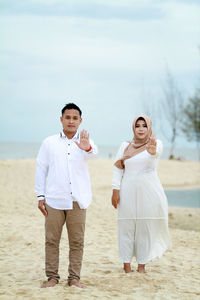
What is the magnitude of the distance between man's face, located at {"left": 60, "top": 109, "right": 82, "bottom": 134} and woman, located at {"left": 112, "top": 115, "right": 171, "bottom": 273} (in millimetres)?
923

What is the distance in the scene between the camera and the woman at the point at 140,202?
5.54 m

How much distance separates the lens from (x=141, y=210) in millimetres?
5547

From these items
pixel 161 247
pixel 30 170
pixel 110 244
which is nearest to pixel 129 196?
pixel 161 247

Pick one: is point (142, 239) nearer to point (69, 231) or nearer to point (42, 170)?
point (69, 231)

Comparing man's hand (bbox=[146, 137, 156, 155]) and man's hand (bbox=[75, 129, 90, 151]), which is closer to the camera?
man's hand (bbox=[75, 129, 90, 151])

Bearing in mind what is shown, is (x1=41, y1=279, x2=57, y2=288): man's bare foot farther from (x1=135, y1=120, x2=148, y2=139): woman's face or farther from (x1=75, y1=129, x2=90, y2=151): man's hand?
(x1=135, y1=120, x2=148, y2=139): woman's face

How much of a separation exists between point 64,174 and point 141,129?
123 centimetres

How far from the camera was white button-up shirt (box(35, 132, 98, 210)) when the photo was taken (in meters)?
4.75

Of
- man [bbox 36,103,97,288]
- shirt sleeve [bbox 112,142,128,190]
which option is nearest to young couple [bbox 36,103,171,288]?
man [bbox 36,103,97,288]

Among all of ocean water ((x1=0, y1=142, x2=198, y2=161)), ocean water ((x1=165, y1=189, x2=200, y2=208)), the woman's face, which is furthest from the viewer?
ocean water ((x1=0, y1=142, x2=198, y2=161))

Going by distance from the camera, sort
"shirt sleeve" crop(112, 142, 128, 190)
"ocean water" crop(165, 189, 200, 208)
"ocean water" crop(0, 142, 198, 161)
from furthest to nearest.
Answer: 1. "ocean water" crop(0, 142, 198, 161)
2. "ocean water" crop(165, 189, 200, 208)
3. "shirt sleeve" crop(112, 142, 128, 190)

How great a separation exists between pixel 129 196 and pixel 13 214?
6.21 metres

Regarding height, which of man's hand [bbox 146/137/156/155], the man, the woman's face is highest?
the woman's face

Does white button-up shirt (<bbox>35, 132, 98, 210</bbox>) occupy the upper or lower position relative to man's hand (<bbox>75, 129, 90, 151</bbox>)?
lower
